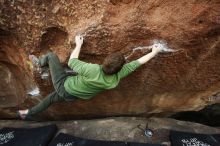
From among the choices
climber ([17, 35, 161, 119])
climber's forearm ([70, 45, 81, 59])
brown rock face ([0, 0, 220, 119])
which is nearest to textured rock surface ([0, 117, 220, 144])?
brown rock face ([0, 0, 220, 119])

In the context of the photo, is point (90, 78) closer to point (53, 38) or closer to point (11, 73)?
point (53, 38)

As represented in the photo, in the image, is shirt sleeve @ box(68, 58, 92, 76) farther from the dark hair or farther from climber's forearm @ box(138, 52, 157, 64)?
climber's forearm @ box(138, 52, 157, 64)

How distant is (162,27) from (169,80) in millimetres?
1034

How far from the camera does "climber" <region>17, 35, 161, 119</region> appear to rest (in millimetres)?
4887

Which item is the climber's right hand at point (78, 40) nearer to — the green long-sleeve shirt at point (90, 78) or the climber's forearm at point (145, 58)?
the green long-sleeve shirt at point (90, 78)

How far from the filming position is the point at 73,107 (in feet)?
21.5

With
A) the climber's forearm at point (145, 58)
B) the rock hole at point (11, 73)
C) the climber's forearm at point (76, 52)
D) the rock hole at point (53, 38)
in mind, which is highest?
the rock hole at point (53, 38)

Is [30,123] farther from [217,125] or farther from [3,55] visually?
[217,125]

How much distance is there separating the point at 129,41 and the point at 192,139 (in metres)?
1.87

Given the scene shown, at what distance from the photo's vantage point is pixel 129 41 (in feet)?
17.6

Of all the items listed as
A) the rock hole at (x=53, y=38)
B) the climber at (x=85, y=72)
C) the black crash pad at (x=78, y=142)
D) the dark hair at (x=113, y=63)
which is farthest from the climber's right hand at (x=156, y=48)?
the black crash pad at (x=78, y=142)

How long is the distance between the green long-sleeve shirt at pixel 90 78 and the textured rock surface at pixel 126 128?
1.23 meters

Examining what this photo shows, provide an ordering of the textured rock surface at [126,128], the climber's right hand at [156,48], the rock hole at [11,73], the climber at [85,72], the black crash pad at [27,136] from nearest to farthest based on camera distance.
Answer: the climber at [85,72]
the climber's right hand at [156,48]
the rock hole at [11,73]
the black crash pad at [27,136]
the textured rock surface at [126,128]

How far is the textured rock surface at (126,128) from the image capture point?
6.24 m
